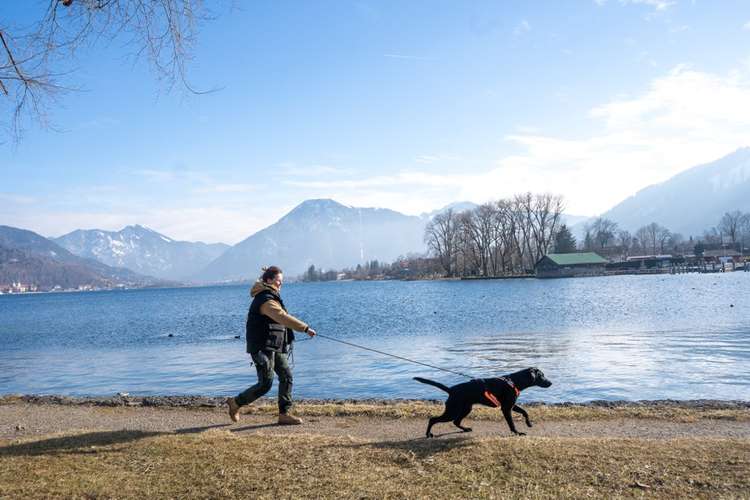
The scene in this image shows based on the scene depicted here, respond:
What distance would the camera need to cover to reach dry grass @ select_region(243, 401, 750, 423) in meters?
10.3

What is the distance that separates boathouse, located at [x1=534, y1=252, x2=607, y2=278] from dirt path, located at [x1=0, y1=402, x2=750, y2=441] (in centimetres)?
11619

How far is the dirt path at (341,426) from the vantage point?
9117mm

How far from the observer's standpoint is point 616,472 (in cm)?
648

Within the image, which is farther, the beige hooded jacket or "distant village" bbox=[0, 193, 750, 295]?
"distant village" bbox=[0, 193, 750, 295]

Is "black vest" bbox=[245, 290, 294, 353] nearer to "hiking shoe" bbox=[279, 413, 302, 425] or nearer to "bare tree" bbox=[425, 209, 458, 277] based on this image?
"hiking shoe" bbox=[279, 413, 302, 425]

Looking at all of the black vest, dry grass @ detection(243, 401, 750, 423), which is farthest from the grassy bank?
the black vest

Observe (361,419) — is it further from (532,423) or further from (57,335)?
(57,335)

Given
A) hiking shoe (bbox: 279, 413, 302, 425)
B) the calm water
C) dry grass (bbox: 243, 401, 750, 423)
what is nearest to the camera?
hiking shoe (bbox: 279, 413, 302, 425)

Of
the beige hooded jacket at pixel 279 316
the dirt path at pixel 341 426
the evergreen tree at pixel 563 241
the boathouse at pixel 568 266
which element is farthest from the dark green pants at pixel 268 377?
the evergreen tree at pixel 563 241

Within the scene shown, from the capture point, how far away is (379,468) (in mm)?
6883

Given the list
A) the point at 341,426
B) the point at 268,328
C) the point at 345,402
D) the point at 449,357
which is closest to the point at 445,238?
the point at 449,357

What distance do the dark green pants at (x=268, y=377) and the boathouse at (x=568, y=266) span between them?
387 feet

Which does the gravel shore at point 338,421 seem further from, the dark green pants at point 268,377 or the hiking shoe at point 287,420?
the dark green pants at point 268,377

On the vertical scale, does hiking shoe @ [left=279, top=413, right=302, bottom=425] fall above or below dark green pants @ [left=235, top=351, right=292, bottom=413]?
below
